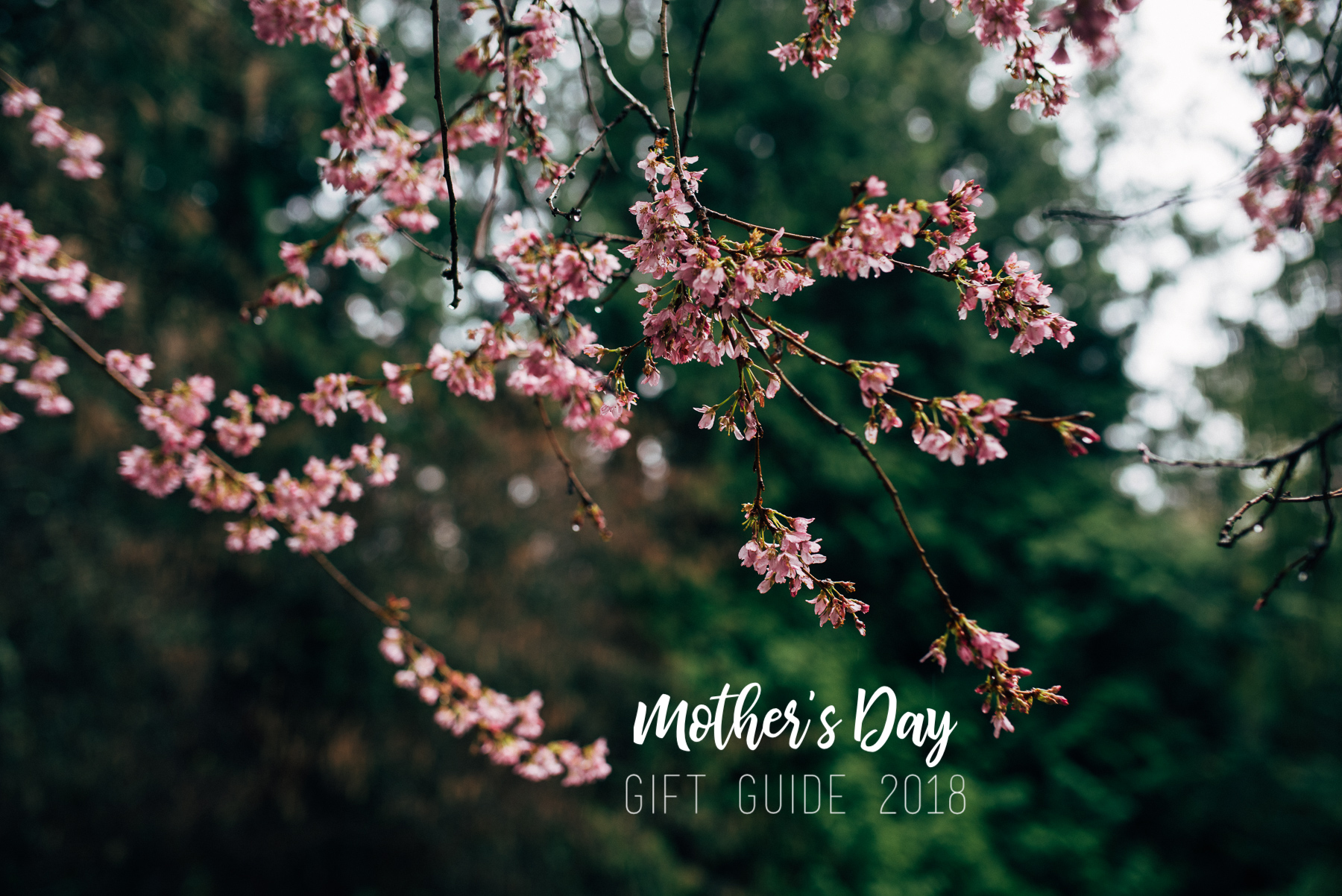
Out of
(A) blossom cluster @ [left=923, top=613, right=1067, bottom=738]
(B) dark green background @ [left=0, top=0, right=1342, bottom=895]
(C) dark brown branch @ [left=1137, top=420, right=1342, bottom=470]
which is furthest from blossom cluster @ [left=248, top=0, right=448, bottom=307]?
(B) dark green background @ [left=0, top=0, right=1342, bottom=895]

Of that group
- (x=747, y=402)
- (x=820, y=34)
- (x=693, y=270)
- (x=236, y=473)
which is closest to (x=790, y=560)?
(x=747, y=402)

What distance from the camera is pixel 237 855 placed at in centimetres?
408

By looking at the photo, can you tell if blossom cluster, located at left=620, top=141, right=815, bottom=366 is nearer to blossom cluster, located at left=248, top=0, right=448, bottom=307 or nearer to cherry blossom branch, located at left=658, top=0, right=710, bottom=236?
cherry blossom branch, located at left=658, top=0, right=710, bottom=236

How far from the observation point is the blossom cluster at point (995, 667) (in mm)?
919

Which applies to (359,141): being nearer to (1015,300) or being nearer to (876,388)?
(876,388)

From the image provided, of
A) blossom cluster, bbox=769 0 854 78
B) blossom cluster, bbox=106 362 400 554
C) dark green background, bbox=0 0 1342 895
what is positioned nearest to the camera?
blossom cluster, bbox=769 0 854 78

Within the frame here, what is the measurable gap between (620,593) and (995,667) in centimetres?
429

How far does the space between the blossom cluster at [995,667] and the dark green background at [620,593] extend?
3.03 m

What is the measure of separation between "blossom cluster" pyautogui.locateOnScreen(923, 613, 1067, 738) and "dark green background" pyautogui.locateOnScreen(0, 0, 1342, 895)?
3032mm

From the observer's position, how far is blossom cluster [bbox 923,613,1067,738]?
3.02 ft

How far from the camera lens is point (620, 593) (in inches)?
200

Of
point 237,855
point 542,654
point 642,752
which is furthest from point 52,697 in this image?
point 642,752

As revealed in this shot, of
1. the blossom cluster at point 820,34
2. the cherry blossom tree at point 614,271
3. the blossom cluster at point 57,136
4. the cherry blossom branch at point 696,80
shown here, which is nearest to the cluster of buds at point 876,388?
the cherry blossom tree at point 614,271

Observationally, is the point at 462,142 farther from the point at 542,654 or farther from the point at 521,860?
the point at 521,860
